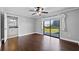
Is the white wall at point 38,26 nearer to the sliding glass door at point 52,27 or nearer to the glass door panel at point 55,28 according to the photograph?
the sliding glass door at point 52,27

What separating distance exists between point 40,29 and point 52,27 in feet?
5.83

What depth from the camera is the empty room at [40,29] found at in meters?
3.84

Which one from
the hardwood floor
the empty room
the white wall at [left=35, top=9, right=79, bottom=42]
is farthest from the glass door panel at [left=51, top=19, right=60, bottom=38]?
the hardwood floor

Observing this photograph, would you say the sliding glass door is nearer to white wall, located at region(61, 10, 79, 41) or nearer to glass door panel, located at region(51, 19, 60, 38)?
glass door panel, located at region(51, 19, 60, 38)

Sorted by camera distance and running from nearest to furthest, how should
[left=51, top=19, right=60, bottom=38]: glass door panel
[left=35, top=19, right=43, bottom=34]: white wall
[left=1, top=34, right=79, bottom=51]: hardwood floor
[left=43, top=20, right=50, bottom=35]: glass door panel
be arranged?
[left=1, top=34, right=79, bottom=51]: hardwood floor
[left=51, top=19, right=60, bottom=38]: glass door panel
[left=43, top=20, right=50, bottom=35]: glass door panel
[left=35, top=19, right=43, bottom=34]: white wall

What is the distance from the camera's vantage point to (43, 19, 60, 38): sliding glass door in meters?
6.43

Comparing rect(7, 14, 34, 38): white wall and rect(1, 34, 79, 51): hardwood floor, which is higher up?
rect(7, 14, 34, 38): white wall

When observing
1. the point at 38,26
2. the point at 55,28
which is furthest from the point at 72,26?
the point at 38,26

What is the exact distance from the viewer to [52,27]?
23.2 ft

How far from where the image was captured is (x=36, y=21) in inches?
356
